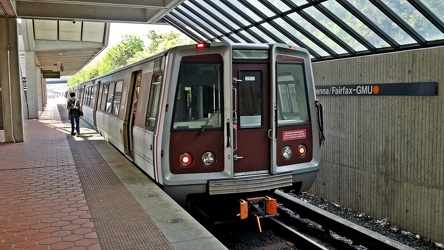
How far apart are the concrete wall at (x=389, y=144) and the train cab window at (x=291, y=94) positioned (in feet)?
6.69

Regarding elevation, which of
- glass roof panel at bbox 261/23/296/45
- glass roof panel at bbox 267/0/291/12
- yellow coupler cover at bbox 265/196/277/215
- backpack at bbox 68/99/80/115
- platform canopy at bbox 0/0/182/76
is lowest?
yellow coupler cover at bbox 265/196/277/215

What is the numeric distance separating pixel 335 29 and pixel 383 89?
2.27 m

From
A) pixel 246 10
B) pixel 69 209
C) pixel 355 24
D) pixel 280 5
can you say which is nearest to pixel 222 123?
pixel 69 209

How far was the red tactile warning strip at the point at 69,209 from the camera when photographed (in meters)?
4.25

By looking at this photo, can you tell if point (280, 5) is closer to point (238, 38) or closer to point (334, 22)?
point (334, 22)

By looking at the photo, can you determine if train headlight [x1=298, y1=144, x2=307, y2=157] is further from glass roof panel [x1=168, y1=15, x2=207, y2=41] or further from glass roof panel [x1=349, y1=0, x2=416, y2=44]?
glass roof panel [x1=168, y1=15, x2=207, y2=41]

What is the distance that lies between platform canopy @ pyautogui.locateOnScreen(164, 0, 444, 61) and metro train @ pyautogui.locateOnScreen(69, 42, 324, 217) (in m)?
2.34

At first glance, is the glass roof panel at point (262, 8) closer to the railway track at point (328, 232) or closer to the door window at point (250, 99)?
the railway track at point (328, 232)

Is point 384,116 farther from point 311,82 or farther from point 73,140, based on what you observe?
point 73,140

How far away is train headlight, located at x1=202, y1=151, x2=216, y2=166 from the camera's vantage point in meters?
5.81

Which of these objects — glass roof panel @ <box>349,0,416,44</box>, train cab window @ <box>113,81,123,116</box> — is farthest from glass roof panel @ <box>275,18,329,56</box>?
train cab window @ <box>113,81,123,116</box>

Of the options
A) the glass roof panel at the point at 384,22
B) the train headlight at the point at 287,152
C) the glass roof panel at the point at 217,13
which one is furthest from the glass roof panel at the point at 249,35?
the train headlight at the point at 287,152

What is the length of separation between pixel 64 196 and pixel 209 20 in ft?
34.0

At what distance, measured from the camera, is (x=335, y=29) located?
930cm
